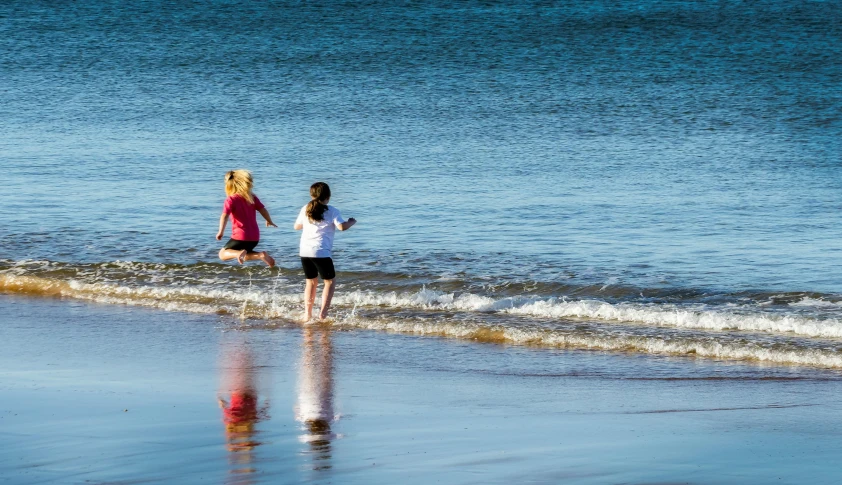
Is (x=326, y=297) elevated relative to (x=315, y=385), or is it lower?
elevated

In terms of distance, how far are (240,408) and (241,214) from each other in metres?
4.04

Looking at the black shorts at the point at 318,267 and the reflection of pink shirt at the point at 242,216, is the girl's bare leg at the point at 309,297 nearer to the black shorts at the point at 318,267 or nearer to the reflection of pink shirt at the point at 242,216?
the black shorts at the point at 318,267

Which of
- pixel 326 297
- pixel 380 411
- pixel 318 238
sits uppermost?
pixel 318 238

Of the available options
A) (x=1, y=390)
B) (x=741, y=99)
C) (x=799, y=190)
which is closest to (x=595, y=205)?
(x=799, y=190)

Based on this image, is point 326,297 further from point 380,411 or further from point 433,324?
point 380,411

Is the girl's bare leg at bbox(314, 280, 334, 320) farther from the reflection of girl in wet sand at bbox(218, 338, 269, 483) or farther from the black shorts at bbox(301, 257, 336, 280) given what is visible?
the reflection of girl in wet sand at bbox(218, 338, 269, 483)

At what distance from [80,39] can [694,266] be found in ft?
126

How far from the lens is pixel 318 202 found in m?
10.8

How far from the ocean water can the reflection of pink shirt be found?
840 mm

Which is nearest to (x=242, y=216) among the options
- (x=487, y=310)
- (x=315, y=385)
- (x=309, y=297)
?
(x=309, y=297)

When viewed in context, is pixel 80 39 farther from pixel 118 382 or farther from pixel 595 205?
pixel 118 382

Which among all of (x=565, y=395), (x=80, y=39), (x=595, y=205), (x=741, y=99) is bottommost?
(x=565, y=395)

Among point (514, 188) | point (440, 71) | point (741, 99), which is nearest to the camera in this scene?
point (514, 188)

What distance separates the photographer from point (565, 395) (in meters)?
8.05
